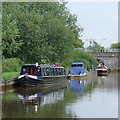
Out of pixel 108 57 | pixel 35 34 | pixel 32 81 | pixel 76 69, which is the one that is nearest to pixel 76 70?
pixel 76 69

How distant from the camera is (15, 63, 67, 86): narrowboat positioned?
35.5 metres

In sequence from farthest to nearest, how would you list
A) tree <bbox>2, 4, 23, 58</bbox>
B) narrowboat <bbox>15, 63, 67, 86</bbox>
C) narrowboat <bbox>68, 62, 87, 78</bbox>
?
narrowboat <bbox>68, 62, 87, 78</bbox> < tree <bbox>2, 4, 23, 58</bbox> < narrowboat <bbox>15, 63, 67, 86</bbox>

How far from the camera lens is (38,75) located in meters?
38.3

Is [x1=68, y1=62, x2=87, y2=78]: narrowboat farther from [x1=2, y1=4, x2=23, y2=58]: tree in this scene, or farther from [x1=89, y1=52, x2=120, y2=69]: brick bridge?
[x1=89, y1=52, x2=120, y2=69]: brick bridge

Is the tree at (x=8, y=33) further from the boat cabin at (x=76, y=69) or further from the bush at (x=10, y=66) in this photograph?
the boat cabin at (x=76, y=69)

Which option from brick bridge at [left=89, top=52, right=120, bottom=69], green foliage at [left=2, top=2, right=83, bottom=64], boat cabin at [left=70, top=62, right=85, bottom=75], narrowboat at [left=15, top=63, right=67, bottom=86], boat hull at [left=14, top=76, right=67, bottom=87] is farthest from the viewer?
brick bridge at [left=89, top=52, right=120, bottom=69]

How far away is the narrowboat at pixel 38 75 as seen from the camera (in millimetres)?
35500

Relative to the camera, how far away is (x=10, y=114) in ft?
64.1

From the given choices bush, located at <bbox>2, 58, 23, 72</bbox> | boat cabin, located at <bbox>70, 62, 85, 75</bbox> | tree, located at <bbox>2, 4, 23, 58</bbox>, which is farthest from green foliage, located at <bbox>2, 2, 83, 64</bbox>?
boat cabin, located at <bbox>70, 62, 85, 75</bbox>

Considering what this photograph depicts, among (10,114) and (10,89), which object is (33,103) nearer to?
(10,114)

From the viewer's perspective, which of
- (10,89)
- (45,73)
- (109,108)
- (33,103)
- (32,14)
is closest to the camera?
(109,108)

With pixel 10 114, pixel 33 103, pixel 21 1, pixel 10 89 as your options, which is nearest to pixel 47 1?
pixel 21 1

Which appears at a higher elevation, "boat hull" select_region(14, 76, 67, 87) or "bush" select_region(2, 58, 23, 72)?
"bush" select_region(2, 58, 23, 72)

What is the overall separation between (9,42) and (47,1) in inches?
582
